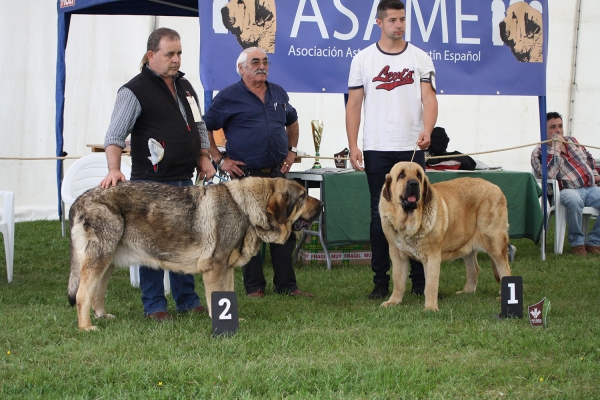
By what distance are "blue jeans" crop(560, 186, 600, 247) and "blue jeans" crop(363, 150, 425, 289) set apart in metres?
3.37

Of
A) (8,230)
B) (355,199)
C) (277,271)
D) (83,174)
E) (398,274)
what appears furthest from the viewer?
(83,174)

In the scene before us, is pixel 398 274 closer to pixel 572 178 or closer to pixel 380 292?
pixel 380 292

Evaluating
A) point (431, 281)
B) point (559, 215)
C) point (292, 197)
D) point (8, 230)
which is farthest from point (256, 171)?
point (559, 215)

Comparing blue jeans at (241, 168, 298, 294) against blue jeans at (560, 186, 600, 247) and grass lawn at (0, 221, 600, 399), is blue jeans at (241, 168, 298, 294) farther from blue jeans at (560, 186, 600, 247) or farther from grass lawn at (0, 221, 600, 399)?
blue jeans at (560, 186, 600, 247)

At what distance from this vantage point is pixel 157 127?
15.8ft

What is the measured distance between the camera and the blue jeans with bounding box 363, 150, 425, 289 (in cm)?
552

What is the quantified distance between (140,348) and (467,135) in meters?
8.63

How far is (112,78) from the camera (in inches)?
431

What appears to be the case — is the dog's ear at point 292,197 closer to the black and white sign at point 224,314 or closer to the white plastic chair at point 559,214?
the black and white sign at point 224,314

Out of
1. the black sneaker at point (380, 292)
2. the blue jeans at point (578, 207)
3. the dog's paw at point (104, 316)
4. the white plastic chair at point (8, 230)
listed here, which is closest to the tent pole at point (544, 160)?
the blue jeans at point (578, 207)

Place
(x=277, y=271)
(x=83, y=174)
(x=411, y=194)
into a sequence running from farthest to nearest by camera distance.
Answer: (x=83, y=174), (x=277, y=271), (x=411, y=194)

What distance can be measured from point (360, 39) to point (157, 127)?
11.1ft

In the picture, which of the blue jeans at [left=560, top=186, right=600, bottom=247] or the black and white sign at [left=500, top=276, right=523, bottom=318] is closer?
the black and white sign at [left=500, top=276, right=523, bottom=318]

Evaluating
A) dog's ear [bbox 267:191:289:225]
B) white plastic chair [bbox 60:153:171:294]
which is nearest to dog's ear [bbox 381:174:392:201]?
dog's ear [bbox 267:191:289:225]
